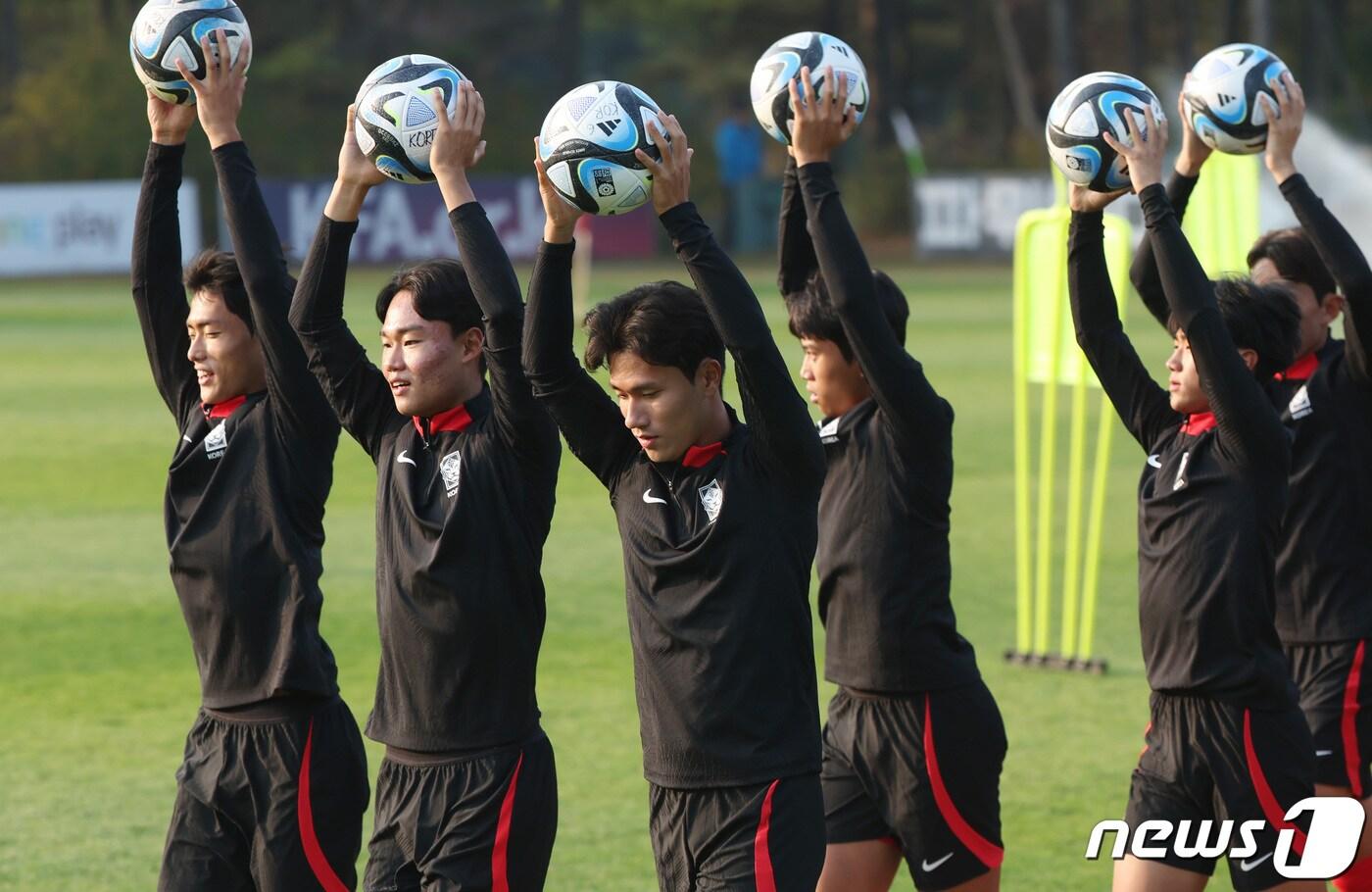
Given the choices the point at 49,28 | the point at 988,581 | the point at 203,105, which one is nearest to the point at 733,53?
the point at 49,28

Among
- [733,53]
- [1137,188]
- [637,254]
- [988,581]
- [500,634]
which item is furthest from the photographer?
[733,53]

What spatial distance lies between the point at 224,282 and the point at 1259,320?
2.76 m

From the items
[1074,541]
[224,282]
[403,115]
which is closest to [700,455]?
[403,115]

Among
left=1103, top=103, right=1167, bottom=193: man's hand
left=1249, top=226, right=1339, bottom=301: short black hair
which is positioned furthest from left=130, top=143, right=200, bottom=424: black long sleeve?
left=1249, top=226, right=1339, bottom=301: short black hair

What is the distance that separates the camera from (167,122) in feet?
18.5

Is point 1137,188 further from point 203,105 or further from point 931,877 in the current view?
point 203,105

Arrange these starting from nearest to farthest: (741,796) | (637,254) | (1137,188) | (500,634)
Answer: (741,796)
(500,634)
(1137,188)
(637,254)

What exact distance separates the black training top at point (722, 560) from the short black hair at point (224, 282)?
111 centimetres

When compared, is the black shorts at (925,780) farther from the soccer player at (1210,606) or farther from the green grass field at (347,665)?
the green grass field at (347,665)

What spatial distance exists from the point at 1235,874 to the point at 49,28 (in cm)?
5857

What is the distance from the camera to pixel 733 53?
5850 centimetres

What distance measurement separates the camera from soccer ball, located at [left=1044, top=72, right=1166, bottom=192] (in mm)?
5309

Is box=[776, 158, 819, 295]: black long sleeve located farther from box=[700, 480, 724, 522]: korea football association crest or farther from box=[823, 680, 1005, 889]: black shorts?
box=[700, 480, 724, 522]: korea football association crest

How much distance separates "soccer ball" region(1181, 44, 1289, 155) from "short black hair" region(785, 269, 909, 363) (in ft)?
3.62
